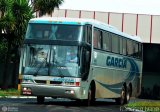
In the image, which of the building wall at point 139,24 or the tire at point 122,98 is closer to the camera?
the tire at point 122,98

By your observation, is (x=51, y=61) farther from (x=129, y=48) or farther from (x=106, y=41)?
(x=129, y=48)

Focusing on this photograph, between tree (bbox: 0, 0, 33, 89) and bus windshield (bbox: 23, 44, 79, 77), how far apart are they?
18.1m

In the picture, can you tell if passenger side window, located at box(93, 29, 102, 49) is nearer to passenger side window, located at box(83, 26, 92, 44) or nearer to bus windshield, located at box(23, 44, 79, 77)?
passenger side window, located at box(83, 26, 92, 44)

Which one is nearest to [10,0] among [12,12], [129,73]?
[12,12]

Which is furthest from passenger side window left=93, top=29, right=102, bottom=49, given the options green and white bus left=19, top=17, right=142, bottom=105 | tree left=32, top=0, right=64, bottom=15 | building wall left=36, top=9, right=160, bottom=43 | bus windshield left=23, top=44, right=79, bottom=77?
building wall left=36, top=9, right=160, bottom=43

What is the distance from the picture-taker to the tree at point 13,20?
40.6 metres

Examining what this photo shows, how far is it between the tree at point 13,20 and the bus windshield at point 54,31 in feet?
57.9

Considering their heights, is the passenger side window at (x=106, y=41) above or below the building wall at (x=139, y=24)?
below

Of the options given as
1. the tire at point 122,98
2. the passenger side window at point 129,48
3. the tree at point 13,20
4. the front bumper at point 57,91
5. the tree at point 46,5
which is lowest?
the tire at point 122,98

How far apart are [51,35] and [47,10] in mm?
19954

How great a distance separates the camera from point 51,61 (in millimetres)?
22422

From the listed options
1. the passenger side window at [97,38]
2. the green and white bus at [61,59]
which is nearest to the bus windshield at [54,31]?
the green and white bus at [61,59]

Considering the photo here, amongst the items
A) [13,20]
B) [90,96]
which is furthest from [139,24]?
[90,96]

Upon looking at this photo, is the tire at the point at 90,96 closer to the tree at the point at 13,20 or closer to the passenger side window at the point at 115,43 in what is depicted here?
the passenger side window at the point at 115,43
